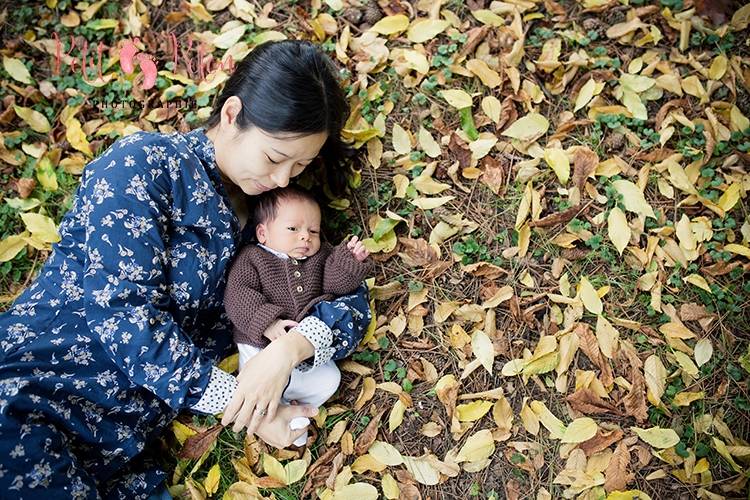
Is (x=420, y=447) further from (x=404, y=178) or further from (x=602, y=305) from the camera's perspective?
(x=404, y=178)

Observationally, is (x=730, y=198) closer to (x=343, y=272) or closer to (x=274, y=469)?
(x=343, y=272)

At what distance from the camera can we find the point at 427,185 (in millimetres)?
2842

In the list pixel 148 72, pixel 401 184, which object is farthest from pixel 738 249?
pixel 148 72

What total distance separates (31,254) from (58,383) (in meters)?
1.05

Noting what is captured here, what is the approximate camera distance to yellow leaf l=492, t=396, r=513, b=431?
2.49 m

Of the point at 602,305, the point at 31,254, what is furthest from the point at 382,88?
the point at 31,254

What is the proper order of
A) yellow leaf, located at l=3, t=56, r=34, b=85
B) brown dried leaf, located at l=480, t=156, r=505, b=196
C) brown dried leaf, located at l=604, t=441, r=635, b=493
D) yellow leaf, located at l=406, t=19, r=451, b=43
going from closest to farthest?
brown dried leaf, located at l=604, t=441, r=635, b=493, brown dried leaf, located at l=480, t=156, r=505, b=196, yellow leaf, located at l=406, t=19, r=451, b=43, yellow leaf, located at l=3, t=56, r=34, b=85

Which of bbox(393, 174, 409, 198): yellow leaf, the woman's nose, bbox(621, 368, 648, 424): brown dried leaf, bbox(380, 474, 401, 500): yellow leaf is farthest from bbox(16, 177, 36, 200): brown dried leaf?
bbox(621, 368, 648, 424): brown dried leaf

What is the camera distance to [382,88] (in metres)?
3.01

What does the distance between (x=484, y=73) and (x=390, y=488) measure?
200 cm

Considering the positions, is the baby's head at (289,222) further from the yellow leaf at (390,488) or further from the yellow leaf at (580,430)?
the yellow leaf at (580,430)

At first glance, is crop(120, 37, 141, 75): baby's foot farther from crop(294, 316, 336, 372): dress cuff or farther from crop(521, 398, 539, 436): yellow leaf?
crop(521, 398, 539, 436): yellow leaf

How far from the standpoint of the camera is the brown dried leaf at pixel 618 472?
2.35m

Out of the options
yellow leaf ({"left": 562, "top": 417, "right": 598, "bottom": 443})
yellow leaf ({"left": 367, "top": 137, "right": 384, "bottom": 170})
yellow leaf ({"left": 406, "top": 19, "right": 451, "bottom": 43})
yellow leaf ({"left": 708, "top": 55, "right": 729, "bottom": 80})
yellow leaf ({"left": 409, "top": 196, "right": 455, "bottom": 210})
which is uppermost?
yellow leaf ({"left": 406, "top": 19, "right": 451, "bottom": 43})
